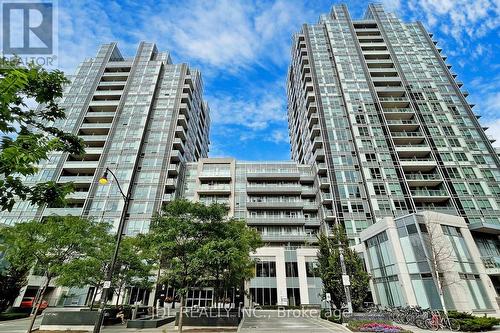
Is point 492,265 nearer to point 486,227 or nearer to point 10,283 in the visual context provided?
point 486,227

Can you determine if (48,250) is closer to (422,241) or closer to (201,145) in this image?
(422,241)

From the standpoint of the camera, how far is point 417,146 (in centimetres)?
5725

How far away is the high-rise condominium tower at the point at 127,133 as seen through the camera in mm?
53500

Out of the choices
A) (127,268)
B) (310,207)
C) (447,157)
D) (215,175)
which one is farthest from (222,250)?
(447,157)

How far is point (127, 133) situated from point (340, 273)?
5463 cm

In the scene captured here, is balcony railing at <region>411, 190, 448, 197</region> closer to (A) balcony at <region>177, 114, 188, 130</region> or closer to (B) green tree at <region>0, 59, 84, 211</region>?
(A) balcony at <region>177, 114, 188, 130</region>

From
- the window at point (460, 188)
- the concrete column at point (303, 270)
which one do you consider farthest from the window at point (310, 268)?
the window at point (460, 188)

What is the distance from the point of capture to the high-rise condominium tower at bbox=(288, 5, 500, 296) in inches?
2003

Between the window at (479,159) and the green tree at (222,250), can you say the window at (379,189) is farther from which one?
the green tree at (222,250)

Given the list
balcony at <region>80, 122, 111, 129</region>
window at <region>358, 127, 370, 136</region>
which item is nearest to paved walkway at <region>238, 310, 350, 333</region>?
window at <region>358, 127, 370, 136</region>

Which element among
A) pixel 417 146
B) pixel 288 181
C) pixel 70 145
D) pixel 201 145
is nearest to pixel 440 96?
pixel 417 146

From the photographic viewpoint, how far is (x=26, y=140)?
6.49m

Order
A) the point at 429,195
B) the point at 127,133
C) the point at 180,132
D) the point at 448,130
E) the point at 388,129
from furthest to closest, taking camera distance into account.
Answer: the point at 180,132
the point at 127,133
the point at 388,129
the point at 448,130
the point at 429,195

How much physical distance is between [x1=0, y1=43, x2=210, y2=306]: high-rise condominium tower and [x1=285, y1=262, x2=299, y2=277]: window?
26.7m
